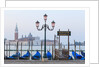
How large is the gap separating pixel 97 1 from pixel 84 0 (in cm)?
42

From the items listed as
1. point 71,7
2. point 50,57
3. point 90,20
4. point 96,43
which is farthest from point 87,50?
point 50,57

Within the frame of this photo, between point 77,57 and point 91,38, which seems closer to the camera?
point 91,38

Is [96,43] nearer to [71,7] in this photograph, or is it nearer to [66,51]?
[71,7]

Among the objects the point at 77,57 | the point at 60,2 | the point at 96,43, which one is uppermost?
the point at 60,2

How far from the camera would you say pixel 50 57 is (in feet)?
44.7

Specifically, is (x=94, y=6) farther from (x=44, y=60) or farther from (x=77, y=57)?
(x=77, y=57)

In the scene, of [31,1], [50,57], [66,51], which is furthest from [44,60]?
[31,1]

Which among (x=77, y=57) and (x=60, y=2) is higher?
(x=60, y=2)

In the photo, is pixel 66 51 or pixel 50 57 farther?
pixel 50 57

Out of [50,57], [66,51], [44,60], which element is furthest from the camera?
[50,57]

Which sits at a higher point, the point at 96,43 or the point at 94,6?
the point at 94,6

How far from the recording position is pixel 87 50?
805cm

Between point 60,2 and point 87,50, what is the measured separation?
1740 millimetres

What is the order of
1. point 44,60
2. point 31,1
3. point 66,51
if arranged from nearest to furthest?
point 31,1 → point 44,60 → point 66,51
